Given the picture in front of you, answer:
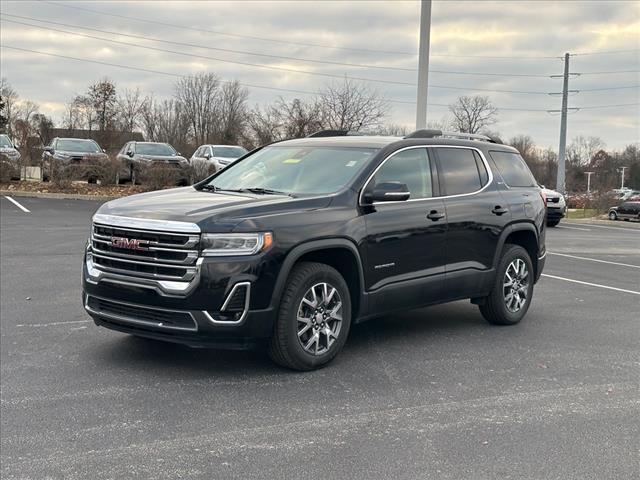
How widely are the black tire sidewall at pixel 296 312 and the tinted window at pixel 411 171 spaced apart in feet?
3.47

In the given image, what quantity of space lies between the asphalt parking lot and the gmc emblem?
995mm

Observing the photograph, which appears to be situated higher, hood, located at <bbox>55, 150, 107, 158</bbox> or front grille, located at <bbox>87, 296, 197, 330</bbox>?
hood, located at <bbox>55, 150, 107, 158</bbox>

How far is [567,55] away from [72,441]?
52.6 meters

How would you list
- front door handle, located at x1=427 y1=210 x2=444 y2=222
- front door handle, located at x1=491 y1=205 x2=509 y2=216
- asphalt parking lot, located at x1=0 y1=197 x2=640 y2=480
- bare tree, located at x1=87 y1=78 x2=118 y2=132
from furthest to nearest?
bare tree, located at x1=87 y1=78 x2=118 y2=132 → front door handle, located at x1=491 y1=205 x2=509 y2=216 → front door handle, located at x1=427 y1=210 x2=444 y2=222 → asphalt parking lot, located at x1=0 y1=197 x2=640 y2=480

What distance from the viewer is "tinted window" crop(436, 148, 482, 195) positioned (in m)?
6.57

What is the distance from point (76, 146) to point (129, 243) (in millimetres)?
20409

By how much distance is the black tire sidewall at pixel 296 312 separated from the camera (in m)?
5.05

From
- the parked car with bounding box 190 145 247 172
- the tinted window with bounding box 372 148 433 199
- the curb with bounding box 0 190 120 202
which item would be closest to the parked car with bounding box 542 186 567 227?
the parked car with bounding box 190 145 247 172

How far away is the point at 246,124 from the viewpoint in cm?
5741

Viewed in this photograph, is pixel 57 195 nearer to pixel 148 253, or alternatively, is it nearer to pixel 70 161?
pixel 70 161

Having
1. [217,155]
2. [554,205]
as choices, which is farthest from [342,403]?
[554,205]

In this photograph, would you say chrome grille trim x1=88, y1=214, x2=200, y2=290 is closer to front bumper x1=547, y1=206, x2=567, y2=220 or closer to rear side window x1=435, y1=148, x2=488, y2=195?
rear side window x1=435, y1=148, x2=488, y2=195

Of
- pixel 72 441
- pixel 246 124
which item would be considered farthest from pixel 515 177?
pixel 246 124

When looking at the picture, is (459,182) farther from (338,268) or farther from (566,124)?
(566,124)
